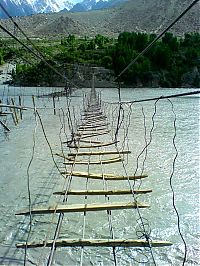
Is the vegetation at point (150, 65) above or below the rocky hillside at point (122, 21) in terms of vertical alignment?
below

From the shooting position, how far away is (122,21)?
99.4 meters

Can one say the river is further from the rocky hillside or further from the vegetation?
the rocky hillside

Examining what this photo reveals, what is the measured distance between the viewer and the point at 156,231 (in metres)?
4.67

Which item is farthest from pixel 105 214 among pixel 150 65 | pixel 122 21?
pixel 122 21

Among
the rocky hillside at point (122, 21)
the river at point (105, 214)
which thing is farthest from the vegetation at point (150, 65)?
the rocky hillside at point (122, 21)

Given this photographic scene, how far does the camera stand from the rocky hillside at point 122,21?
90188mm

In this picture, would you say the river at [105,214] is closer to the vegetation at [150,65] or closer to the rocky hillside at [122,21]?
the vegetation at [150,65]

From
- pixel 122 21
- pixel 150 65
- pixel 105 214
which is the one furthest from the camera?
pixel 122 21

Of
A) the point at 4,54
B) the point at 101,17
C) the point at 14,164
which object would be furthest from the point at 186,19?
the point at 14,164

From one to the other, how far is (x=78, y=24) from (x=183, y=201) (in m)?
104

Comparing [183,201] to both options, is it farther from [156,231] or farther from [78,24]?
[78,24]

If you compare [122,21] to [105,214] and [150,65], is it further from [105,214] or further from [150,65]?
[105,214]

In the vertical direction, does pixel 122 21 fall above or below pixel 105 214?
above

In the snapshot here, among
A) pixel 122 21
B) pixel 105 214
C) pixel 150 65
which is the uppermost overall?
pixel 122 21
